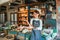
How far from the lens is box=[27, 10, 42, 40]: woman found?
3471mm

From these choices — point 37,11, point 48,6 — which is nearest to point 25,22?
point 37,11

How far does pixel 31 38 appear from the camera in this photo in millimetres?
3539

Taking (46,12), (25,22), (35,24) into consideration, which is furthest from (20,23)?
(46,12)

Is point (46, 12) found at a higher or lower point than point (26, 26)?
higher

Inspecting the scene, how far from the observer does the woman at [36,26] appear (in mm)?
3471

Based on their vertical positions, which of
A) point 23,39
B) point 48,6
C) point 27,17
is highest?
point 48,6

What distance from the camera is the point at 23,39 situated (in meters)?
3.59

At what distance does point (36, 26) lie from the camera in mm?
3520

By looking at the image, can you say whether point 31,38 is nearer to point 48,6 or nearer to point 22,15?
point 22,15

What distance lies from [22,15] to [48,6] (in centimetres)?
60

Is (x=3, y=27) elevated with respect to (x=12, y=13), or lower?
lower

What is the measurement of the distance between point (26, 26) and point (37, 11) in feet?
1.37

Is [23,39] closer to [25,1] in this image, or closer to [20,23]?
[20,23]

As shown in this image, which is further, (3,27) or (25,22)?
(3,27)
